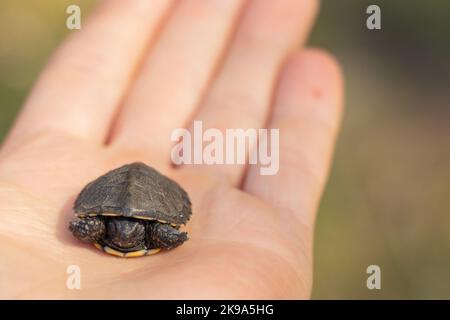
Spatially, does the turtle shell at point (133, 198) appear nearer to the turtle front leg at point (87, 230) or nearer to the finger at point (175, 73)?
the turtle front leg at point (87, 230)

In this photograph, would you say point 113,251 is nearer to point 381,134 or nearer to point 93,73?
point 93,73

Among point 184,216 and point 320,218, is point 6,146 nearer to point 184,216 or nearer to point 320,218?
point 184,216

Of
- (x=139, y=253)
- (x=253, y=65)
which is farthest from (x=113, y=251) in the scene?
(x=253, y=65)

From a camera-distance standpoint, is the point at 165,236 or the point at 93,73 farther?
the point at 93,73

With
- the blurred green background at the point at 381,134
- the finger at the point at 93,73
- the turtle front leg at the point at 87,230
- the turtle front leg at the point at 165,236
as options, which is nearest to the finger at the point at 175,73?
the finger at the point at 93,73

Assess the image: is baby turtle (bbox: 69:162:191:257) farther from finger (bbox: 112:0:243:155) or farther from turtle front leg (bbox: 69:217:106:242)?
finger (bbox: 112:0:243:155)

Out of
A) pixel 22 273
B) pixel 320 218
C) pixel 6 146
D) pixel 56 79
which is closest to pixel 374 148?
pixel 320 218
